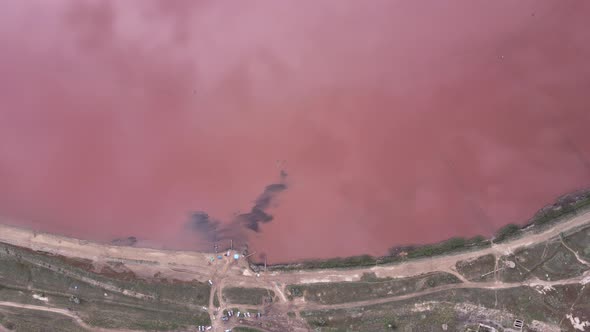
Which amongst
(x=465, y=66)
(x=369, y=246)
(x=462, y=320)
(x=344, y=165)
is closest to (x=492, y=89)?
(x=465, y=66)

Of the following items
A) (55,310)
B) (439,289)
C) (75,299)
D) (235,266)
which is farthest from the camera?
(55,310)

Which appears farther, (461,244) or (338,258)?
(338,258)

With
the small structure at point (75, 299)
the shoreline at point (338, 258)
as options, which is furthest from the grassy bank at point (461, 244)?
the small structure at point (75, 299)

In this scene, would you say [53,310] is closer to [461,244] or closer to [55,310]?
[55,310]

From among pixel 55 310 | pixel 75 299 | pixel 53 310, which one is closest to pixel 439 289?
pixel 75 299

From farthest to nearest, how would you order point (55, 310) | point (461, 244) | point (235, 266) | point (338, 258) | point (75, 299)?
point (55, 310) → point (75, 299) → point (235, 266) → point (338, 258) → point (461, 244)

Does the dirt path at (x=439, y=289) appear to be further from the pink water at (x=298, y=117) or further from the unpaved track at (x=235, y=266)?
the pink water at (x=298, y=117)

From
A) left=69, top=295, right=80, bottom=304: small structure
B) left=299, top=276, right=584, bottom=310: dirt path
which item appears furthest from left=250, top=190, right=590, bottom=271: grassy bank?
left=69, top=295, right=80, bottom=304: small structure

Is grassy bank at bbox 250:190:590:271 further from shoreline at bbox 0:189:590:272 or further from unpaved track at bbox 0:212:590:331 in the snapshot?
unpaved track at bbox 0:212:590:331
